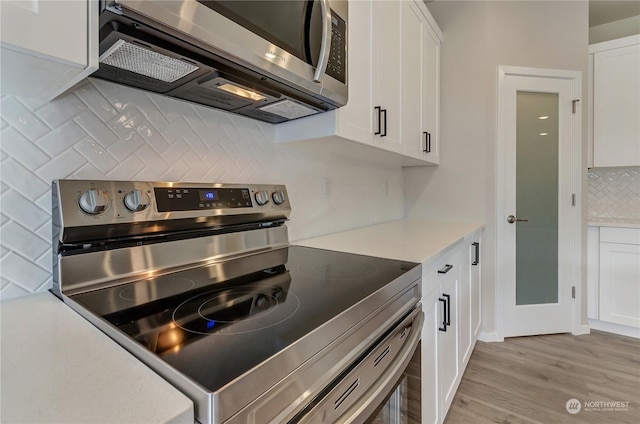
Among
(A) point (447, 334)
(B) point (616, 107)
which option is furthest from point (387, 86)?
(B) point (616, 107)

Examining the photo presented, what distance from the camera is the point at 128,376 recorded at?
0.43 m

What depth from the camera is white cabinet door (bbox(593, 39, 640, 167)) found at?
2.59m

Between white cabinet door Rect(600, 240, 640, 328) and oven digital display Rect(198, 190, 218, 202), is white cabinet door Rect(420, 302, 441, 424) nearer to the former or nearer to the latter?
oven digital display Rect(198, 190, 218, 202)

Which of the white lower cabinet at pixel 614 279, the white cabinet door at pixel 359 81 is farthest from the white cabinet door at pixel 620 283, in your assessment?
the white cabinet door at pixel 359 81

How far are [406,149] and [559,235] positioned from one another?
5.33ft

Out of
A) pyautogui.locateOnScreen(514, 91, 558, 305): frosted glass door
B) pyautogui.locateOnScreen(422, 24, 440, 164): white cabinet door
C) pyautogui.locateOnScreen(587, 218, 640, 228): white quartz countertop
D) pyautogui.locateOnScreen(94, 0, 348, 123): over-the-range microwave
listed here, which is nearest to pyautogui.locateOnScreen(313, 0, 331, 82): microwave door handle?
pyautogui.locateOnScreen(94, 0, 348, 123): over-the-range microwave

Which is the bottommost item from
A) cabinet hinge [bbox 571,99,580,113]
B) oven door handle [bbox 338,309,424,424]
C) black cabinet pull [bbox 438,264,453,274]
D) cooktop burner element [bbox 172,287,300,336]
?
oven door handle [bbox 338,309,424,424]

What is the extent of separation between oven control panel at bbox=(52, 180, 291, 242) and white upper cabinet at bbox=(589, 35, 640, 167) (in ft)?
9.78

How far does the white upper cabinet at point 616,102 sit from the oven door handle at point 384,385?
9.22 feet

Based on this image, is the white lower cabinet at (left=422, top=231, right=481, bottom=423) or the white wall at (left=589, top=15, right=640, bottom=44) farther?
the white wall at (left=589, top=15, right=640, bottom=44)

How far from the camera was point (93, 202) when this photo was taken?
79 cm

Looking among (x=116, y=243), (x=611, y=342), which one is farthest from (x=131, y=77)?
(x=611, y=342)

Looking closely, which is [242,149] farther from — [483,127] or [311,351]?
[483,127]

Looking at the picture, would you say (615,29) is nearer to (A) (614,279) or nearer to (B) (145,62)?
(A) (614,279)
